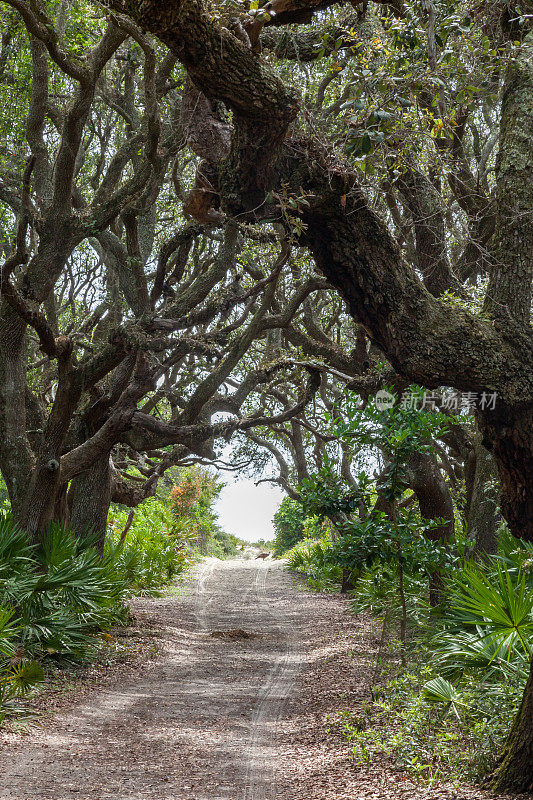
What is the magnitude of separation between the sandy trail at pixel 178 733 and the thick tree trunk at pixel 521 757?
1.51 metres

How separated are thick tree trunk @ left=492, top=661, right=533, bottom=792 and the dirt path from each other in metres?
0.16

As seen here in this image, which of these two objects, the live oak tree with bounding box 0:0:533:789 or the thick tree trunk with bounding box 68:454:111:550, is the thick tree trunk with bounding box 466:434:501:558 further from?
the thick tree trunk with bounding box 68:454:111:550

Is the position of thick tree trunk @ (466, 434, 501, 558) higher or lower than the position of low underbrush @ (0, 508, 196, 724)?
higher

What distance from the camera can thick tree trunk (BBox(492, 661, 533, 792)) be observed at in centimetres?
355

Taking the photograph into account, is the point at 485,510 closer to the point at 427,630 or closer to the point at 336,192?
the point at 427,630

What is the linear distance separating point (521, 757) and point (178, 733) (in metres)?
3.21

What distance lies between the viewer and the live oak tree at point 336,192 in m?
5.20

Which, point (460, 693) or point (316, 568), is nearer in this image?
point (460, 693)

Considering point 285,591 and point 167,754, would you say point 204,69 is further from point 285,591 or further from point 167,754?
point 285,591

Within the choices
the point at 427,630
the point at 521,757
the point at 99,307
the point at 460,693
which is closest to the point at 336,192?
the point at 460,693

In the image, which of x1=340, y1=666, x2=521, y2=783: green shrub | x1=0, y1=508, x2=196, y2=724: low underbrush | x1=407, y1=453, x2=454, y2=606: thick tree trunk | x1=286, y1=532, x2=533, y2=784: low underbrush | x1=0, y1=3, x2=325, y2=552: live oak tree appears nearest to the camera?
x1=340, y1=666, x2=521, y2=783: green shrub

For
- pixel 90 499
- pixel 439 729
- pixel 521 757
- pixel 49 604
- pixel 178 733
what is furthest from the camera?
pixel 90 499

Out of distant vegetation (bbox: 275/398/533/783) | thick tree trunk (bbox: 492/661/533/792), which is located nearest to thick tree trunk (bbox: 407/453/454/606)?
distant vegetation (bbox: 275/398/533/783)

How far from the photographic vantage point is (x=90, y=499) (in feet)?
35.1
